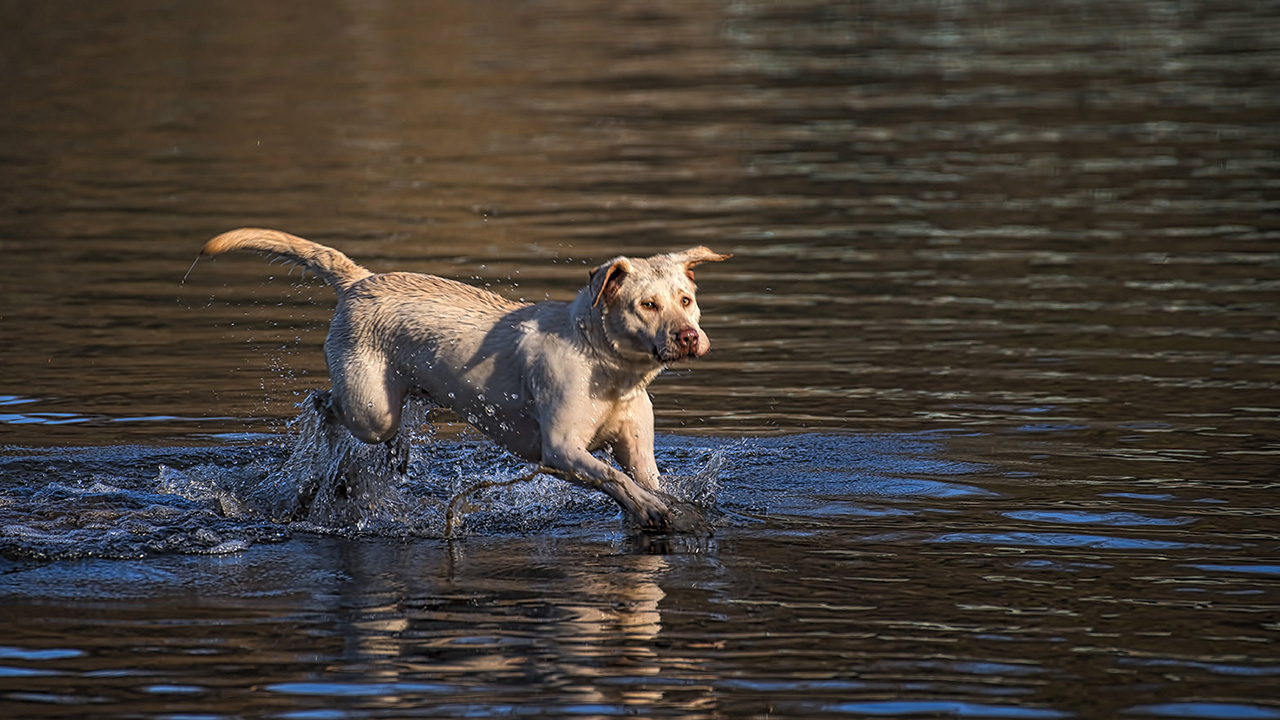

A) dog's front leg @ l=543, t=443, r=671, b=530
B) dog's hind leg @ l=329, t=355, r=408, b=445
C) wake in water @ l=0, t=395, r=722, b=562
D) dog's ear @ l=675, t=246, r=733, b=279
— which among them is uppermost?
dog's ear @ l=675, t=246, r=733, b=279

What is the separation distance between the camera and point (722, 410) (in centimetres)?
1244

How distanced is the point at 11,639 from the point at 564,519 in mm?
3075

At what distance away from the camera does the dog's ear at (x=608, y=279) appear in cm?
866

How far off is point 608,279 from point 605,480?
38.4 inches

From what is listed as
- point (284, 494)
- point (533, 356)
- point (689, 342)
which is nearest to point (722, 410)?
point (284, 494)

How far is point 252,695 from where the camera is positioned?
7.04 metres

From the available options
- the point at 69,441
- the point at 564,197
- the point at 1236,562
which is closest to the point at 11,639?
the point at 69,441

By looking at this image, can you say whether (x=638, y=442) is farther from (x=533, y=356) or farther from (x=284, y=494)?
(x=284, y=494)

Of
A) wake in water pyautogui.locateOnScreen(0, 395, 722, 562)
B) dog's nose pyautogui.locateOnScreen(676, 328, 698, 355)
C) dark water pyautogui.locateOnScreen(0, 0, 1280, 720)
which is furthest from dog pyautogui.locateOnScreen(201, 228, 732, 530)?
dark water pyautogui.locateOnScreen(0, 0, 1280, 720)

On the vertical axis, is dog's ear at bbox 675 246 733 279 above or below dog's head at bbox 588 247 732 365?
above

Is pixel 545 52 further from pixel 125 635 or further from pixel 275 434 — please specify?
pixel 125 635

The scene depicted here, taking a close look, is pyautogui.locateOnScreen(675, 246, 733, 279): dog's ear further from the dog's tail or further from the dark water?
the dog's tail

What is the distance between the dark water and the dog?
18.1 inches

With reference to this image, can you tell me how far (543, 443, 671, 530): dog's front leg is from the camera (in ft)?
29.3
